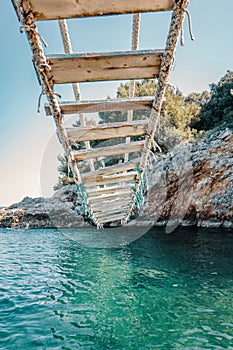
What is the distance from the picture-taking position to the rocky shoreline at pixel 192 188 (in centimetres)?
1377

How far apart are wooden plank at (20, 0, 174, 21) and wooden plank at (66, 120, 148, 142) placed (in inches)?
76.2

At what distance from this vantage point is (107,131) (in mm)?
3943

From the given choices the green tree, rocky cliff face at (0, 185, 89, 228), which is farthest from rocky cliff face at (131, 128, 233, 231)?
the green tree

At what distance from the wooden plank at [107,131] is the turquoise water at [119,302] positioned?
2795 millimetres

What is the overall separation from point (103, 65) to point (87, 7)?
65 centimetres

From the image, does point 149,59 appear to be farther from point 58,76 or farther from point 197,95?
point 197,95

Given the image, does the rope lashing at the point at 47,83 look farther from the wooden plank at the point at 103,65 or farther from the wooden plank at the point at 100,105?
the wooden plank at the point at 100,105

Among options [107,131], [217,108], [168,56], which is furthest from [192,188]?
[217,108]

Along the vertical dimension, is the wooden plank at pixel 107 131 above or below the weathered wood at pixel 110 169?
above

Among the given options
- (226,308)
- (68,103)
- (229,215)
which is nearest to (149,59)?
(68,103)

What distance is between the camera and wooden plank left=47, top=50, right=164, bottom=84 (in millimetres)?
2336

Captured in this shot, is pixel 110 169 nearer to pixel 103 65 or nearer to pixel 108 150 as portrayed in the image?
pixel 108 150

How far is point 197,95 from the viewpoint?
36219 mm

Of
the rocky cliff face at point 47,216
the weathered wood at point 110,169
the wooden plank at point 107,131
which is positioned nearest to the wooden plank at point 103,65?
the wooden plank at point 107,131
